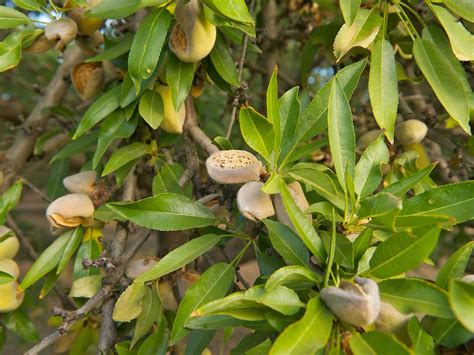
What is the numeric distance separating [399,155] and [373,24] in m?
0.28

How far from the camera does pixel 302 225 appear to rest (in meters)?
0.53

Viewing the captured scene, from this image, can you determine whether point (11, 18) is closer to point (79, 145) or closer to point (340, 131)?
point (79, 145)

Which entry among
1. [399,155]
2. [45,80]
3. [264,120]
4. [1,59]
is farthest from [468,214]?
[45,80]

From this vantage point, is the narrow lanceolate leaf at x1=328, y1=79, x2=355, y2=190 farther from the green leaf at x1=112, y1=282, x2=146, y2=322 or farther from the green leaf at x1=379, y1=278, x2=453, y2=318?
the green leaf at x1=112, y1=282, x2=146, y2=322

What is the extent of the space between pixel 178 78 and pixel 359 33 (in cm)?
28

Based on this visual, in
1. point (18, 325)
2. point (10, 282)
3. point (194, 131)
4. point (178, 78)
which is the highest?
point (178, 78)

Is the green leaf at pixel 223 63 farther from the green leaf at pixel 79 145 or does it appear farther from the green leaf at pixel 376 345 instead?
the green leaf at pixel 376 345

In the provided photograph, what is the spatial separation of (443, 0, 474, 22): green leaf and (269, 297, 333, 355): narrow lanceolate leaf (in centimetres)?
48

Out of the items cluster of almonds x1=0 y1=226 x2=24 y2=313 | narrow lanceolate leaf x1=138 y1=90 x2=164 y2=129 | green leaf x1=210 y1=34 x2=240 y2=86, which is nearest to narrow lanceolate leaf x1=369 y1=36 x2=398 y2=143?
green leaf x1=210 y1=34 x2=240 y2=86

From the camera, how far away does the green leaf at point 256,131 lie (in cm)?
60

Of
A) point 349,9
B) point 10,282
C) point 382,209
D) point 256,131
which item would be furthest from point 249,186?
point 10,282

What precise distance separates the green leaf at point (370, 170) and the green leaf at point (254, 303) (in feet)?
0.56

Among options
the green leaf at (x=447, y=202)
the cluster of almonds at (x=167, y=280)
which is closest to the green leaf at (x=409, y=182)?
the green leaf at (x=447, y=202)

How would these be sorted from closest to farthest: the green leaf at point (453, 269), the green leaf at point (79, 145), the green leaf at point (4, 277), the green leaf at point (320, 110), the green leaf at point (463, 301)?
the green leaf at point (463, 301) < the green leaf at point (453, 269) < the green leaf at point (320, 110) < the green leaf at point (4, 277) < the green leaf at point (79, 145)
